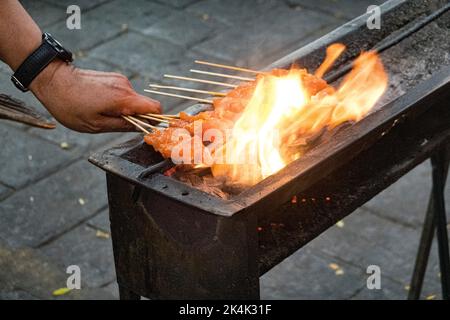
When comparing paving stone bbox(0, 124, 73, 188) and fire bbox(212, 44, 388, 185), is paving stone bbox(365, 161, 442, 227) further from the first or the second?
paving stone bbox(0, 124, 73, 188)

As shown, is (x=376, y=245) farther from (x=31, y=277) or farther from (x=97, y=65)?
(x=97, y=65)

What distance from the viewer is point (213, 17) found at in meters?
8.47

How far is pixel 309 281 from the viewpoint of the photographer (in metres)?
5.41

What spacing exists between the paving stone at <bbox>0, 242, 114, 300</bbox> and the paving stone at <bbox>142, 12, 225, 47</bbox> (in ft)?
10.3

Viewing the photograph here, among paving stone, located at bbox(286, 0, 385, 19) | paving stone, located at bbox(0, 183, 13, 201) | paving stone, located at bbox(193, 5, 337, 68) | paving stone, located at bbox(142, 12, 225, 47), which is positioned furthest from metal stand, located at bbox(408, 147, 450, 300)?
paving stone, located at bbox(286, 0, 385, 19)

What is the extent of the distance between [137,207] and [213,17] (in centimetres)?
529

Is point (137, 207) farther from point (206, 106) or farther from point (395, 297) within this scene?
point (395, 297)

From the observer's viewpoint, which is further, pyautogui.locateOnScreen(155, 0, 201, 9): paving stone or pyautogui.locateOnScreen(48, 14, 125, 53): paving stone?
pyautogui.locateOnScreen(155, 0, 201, 9): paving stone

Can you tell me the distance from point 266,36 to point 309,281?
3.37m

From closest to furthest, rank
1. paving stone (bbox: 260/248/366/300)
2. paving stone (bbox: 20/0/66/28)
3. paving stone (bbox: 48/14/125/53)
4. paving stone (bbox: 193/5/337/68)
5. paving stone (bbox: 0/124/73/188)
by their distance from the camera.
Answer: paving stone (bbox: 260/248/366/300) < paving stone (bbox: 0/124/73/188) < paving stone (bbox: 193/5/337/68) < paving stone (bbox: 48/14/125/53) < paving stone (bbox: 20/0/66/28)

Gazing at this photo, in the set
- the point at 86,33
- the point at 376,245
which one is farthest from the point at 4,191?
the point at 376,245

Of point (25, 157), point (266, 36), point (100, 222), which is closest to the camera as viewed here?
point (100, 222)

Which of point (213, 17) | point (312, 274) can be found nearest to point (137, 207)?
point (312, 274)

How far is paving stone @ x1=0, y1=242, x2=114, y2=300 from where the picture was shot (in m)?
5.18
